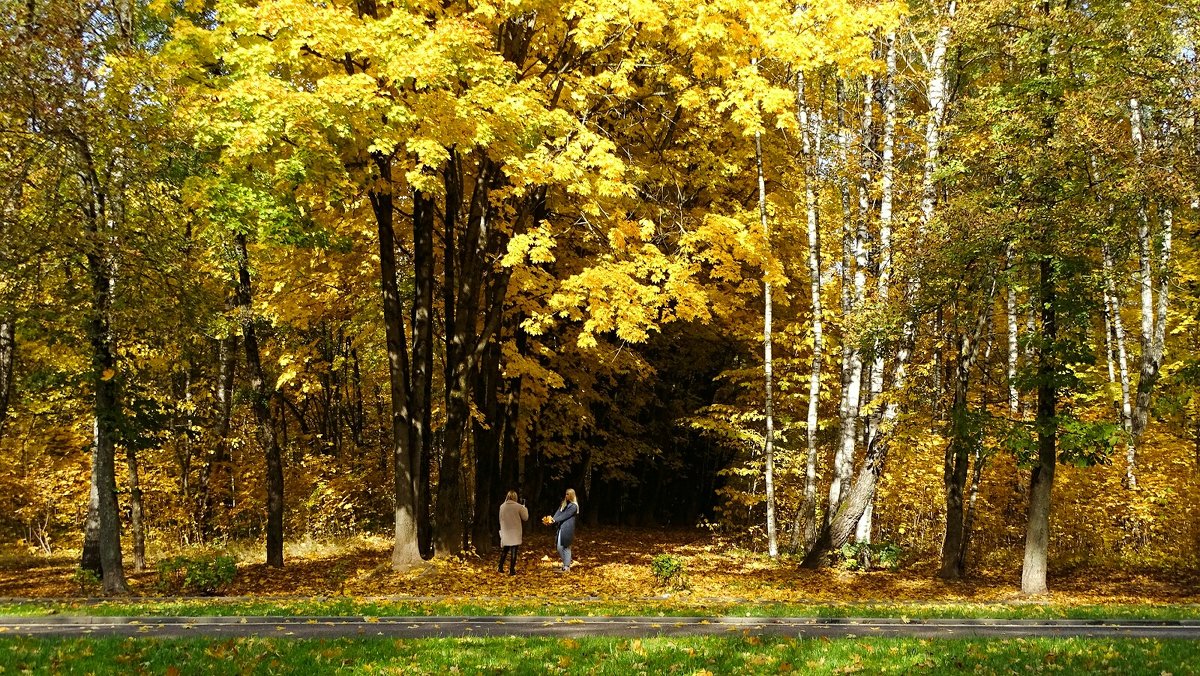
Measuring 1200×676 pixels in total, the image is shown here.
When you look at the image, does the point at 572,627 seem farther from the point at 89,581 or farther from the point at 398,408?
the point at 89,581

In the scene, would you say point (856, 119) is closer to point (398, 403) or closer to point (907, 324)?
point (907, 324)

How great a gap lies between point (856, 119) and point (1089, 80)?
23.8ft

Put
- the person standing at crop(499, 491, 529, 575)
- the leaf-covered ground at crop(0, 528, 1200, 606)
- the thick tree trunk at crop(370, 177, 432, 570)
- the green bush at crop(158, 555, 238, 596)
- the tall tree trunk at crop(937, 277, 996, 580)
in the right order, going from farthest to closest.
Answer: the person standing at crop(499, 491, 529, 575)
the tall tree trunk at crop(937, 277, 996, 580)
the thick tree trunk at crop(370, 177, 432, 570)
the green bush at crop(158, 555, 238, 596)
the leaf-covered ground at crop(0, 528, 1200, 606)

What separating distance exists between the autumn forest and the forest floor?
0.70m

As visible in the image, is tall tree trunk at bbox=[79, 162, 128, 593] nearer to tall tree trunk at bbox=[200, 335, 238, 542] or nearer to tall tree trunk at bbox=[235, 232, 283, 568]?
tall tree trunk at bbox=[235, 232, 283, 568]

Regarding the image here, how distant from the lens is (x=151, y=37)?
19.2m

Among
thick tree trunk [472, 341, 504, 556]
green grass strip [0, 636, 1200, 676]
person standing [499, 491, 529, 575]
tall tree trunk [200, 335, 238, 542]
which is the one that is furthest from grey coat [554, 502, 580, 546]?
tall tree trunk [200, 335, 238, 542]

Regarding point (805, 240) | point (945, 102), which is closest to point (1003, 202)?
point (945, 102)

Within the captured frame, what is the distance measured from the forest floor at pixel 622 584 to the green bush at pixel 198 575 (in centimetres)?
29

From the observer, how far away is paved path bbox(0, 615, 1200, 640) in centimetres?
909

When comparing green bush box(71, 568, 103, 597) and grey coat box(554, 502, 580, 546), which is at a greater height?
grey coat box(554, 502, 580, 546)

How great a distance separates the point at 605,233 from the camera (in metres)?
17.3

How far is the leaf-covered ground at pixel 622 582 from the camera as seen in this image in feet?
44.4

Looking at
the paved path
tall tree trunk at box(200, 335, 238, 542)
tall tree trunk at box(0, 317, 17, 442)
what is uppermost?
tall tree trunk at box(0, 317, 17, 442)
